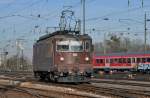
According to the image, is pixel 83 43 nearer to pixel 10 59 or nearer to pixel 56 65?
pixel 56 65

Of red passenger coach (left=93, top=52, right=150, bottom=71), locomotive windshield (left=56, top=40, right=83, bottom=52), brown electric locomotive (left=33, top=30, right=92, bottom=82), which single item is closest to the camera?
brown electric locomotive (left=33, top=30, right=92, bottom=82)

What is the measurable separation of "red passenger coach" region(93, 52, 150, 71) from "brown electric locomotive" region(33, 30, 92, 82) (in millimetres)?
34665

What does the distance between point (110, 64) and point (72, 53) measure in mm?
40814

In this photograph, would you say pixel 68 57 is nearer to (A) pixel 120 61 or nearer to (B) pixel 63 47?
(B) pixel 63 47

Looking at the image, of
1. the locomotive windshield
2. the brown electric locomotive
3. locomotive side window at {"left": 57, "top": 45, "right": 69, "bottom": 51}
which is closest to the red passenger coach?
the brown electric locomotive

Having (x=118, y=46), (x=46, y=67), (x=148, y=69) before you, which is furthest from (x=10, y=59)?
(x=46, y=67)

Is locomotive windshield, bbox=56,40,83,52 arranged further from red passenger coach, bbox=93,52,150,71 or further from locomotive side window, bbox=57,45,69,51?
red passenger coach, bbox=93,52,150,71

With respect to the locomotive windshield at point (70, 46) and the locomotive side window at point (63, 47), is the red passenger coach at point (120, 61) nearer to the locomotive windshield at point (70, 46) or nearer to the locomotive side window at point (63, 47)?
the locomotive windshield at point (70, 46)

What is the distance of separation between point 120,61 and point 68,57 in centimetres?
3914

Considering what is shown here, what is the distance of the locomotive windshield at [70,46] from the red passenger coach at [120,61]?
114 ft

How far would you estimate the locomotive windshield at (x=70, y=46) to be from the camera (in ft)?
103

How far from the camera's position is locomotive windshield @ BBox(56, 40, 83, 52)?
3138cm

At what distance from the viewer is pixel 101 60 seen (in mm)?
73250

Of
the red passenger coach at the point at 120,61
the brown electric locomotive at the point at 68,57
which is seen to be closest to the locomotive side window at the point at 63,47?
the brown electric locomotive at the point at 68,57
